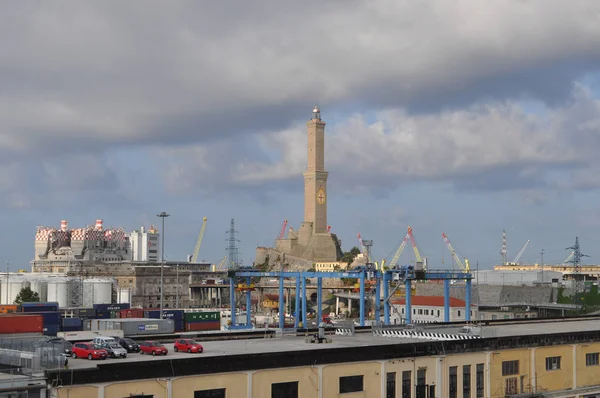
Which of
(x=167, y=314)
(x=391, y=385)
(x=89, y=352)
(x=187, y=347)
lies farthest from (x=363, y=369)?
(x=167, y=314)

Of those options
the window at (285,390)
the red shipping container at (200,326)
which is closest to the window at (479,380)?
the window at (285,390)

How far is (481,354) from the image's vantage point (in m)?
49.2

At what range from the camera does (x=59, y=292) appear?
19125cm

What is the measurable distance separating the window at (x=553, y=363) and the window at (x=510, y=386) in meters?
3.40

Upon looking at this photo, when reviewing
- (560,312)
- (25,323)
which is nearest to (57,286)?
(560,312)

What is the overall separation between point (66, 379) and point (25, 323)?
74.4ft

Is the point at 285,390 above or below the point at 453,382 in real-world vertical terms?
above

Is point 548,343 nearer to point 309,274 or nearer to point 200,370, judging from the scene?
point 200,370

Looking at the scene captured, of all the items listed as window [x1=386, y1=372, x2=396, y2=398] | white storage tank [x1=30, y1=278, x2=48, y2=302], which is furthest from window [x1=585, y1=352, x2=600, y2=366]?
white storage tank [x1=30, y1=278, x2=48, y2=302]

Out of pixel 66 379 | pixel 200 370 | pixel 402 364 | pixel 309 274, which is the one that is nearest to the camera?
pixel 66 379

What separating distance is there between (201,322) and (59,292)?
83.1 meters

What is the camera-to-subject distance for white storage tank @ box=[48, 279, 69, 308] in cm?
18959

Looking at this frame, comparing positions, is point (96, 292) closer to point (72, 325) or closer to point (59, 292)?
point (59, 292)

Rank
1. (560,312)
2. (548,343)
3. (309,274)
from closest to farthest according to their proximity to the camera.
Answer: (548,343), (309,274), (560,312)
